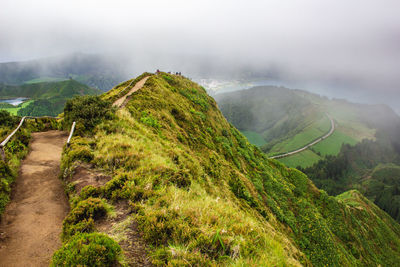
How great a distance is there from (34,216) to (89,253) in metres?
4.50

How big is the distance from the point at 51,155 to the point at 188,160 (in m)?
8.43

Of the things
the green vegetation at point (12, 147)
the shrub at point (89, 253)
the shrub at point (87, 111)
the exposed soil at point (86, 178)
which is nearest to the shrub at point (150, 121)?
the shrub at point (87, 111)

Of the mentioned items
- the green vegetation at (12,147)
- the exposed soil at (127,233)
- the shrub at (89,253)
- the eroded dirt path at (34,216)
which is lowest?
the eroded dirt path at (34,216)

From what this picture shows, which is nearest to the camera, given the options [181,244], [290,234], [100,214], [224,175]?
[181,244]

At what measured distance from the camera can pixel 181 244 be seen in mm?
4242

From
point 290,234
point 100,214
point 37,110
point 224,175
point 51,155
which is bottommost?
point 37,110

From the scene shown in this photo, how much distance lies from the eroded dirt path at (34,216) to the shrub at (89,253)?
203cm

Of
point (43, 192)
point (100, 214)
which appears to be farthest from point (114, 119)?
point (100, 214)

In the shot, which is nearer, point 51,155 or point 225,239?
point 225,239

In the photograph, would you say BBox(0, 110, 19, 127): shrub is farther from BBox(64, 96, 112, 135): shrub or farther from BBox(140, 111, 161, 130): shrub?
BBox(140, 111, 161, 130): shrub

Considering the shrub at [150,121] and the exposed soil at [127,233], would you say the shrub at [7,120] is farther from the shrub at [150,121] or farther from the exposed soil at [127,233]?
the exposed soil at [127,233]

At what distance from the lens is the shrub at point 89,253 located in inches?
130

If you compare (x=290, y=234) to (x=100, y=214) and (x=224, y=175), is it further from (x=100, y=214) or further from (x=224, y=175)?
(x=100, y=214)

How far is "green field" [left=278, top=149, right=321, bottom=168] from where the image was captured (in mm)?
160750
